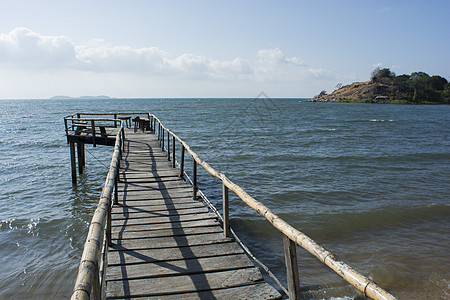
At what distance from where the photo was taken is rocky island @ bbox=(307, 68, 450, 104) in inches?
4343

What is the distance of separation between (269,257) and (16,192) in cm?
1065

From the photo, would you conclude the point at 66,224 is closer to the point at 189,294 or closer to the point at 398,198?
the point at 189,294

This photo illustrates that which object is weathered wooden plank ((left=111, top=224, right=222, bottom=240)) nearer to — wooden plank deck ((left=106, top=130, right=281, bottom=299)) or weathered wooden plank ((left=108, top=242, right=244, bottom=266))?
wooden plank deck ((left=106, top=130, right=281, bottom=299))

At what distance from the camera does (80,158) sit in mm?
16047

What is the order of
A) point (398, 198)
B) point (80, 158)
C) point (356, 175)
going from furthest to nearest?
point (80, 158) → point (356, 175) → point (398, 198)

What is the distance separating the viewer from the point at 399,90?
11519 cm

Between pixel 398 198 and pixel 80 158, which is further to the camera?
pixel 80 158

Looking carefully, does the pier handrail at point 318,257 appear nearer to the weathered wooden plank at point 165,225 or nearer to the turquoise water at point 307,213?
the weathered wooden plank at point 165,225

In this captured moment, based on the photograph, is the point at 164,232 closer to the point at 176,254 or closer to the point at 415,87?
the point at 176,254

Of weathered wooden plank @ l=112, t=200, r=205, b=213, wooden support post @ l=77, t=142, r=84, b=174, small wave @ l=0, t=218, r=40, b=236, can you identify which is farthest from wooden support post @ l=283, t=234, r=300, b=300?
wooden support post @ l=77, t=142, r=84, b=174

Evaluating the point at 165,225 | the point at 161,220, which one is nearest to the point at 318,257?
the point at 165,225

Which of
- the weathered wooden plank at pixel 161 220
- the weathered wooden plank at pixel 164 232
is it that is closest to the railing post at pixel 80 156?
the weathered wooden plank at pixel 161 220

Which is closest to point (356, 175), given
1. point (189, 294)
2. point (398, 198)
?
point (398, 198)

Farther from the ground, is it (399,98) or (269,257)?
(399,98)
